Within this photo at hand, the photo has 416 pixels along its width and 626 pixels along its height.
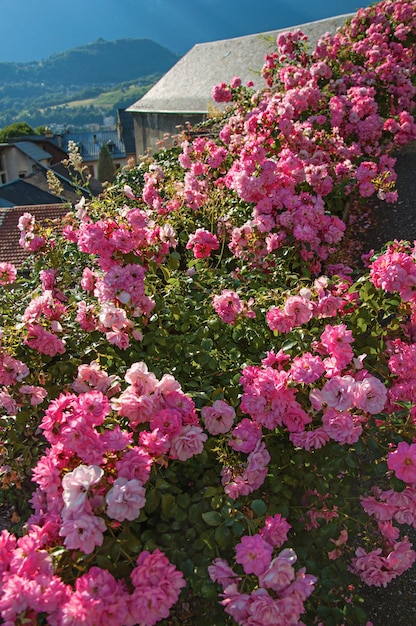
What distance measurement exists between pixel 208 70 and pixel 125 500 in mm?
23181

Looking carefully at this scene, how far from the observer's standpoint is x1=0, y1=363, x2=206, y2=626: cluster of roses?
143cm

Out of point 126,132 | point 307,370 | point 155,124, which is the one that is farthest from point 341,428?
point 126,132

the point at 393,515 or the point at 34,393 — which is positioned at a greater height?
the point at 34,393

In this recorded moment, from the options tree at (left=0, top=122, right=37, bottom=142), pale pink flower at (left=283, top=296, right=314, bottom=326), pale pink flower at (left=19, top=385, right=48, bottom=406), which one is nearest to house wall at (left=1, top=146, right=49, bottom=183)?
tree at (left=0, top=122, right=37, bottom=142)

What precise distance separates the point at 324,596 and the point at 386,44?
7.02 metres

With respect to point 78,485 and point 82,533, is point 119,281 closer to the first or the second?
point 78,485

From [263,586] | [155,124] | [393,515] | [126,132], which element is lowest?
[393,515]

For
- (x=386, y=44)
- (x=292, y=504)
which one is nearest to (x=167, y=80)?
(x=386, y=44)

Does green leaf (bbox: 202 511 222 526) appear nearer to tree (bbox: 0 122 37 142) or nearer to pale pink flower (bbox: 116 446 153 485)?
pale pink flower (bbox: 116 446 153 485)

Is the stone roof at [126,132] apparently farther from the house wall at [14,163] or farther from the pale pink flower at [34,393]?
the pale pink flower at [34,393]

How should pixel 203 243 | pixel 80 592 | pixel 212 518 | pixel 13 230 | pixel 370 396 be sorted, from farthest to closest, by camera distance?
1. pixel 13 230
2. pixel 203 243
3. pixel 370 396
4. pixel 212 518
5. pixel 80 592

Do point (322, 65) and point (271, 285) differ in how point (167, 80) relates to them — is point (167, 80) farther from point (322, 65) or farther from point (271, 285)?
point (271, 285)

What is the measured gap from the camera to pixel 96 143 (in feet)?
205

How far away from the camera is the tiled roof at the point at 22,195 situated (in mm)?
23761
